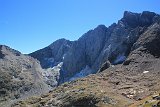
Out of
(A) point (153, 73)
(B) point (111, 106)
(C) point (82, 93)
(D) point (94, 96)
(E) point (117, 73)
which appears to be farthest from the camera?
(E) point (117, 73)

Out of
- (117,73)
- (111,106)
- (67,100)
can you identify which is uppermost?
(117,73)

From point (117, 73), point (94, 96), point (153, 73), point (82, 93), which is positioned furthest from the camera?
point (117, 73)

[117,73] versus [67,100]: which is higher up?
[117,73]

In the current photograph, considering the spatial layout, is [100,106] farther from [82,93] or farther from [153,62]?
[153,62]

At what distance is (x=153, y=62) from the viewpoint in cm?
Result: 19862

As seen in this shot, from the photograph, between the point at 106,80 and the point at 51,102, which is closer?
the point at 51,102

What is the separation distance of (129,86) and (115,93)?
48.2 feet

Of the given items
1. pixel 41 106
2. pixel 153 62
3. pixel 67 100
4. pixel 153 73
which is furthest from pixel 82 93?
pixel 153 62

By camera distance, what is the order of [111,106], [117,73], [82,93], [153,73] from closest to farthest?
[111,106] < [82,93] < [153,73] < [117,73]

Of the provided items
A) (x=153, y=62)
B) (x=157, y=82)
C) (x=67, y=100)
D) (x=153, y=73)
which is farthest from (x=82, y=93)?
(x=153, y=62)

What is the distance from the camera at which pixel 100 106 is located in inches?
4998

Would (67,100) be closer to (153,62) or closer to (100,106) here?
(100,106)

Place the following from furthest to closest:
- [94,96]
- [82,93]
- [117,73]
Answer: [117,73], [82,93], [94,96]

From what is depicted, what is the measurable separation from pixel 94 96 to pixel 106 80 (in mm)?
44582
